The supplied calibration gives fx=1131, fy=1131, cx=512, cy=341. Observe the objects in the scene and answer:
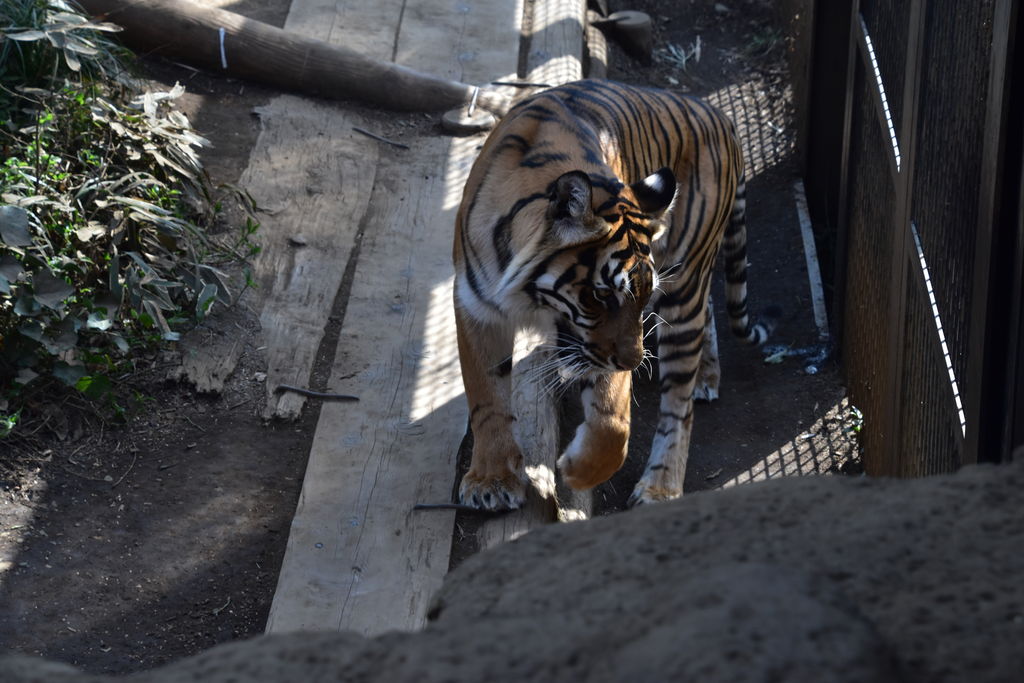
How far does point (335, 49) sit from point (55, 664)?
506 centimetres

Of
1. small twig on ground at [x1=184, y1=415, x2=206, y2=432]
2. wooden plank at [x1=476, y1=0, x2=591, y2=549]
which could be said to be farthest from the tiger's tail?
small twig on ground at [x1=184, y1=415, x2=206, y2=432]

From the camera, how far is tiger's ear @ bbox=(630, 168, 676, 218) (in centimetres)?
350

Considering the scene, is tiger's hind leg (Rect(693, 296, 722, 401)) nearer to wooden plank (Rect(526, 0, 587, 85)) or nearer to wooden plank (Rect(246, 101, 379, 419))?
wooden plank (Rect(246, 101, 379, 419))

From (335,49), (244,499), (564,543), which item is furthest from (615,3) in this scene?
(564,543)

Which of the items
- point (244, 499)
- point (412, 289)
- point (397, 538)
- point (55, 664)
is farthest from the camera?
point (412, 289)

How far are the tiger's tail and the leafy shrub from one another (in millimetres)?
2036

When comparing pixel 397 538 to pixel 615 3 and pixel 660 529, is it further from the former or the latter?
pixel 615 3

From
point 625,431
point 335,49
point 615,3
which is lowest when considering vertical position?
point 625,431

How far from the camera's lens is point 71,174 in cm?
446

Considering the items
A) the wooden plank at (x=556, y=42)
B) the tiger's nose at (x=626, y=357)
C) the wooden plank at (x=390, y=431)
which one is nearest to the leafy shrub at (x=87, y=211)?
the wooden plank at (x=390, y=431)

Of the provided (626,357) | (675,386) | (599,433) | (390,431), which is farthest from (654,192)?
(390,431)

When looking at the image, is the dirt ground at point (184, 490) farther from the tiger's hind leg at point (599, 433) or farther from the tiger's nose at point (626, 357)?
the tiger's nose at point (626, 357)

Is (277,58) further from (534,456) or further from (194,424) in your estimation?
(534,456)

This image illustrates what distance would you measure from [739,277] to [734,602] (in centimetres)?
397
